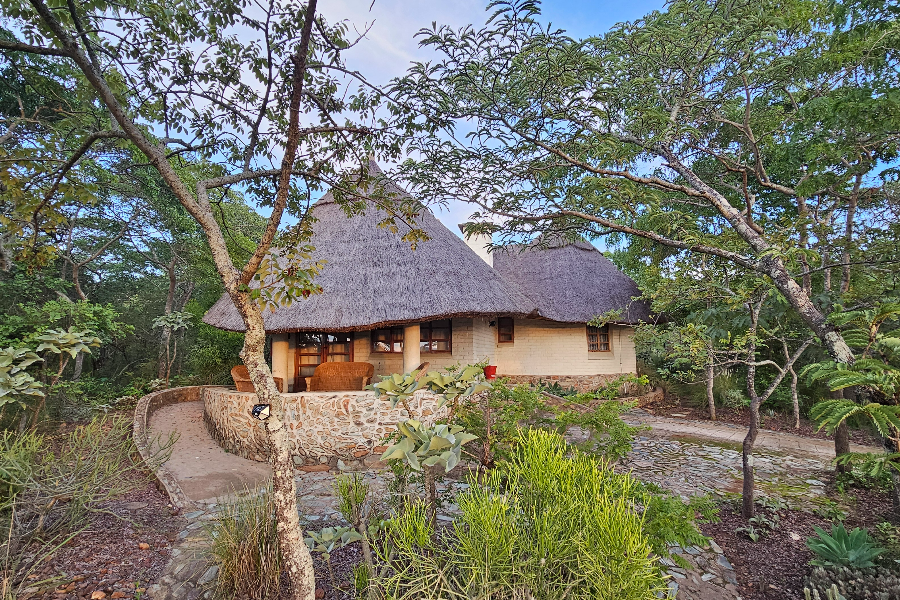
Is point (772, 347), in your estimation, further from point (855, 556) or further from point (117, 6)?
point (117, 6)

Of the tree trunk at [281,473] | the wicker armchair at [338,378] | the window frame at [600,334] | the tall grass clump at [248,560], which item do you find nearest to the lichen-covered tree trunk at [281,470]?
the tree trunk at [281,473]

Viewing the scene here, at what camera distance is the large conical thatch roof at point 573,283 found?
1072cm

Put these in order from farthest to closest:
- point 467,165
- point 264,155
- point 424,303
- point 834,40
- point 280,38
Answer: point 424,303 → point 467,165 → point 264,155 → point 834,40 → point 280,38

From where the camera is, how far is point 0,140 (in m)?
5.39

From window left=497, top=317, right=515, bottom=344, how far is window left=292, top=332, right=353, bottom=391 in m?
4.37

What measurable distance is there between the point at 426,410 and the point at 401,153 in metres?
4.06

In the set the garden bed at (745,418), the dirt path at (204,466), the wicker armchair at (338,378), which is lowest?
the garden bed at (745,418)

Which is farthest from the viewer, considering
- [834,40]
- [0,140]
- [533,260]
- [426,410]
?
[533,260]

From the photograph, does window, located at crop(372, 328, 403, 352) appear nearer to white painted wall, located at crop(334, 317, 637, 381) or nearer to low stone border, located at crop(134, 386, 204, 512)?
white painted wall, located at crop(334, 317, 637, 381)

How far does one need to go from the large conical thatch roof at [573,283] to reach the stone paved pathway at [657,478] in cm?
347

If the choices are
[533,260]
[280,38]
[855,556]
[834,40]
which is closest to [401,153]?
[280,38]

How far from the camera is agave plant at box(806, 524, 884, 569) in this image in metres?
2.73

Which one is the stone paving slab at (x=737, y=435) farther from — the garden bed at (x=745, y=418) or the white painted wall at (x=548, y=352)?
the white painted wall at (x=548, y=352)

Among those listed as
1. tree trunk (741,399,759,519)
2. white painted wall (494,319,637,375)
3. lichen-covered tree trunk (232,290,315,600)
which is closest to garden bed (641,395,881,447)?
white painted wall (494,319,637,375)
